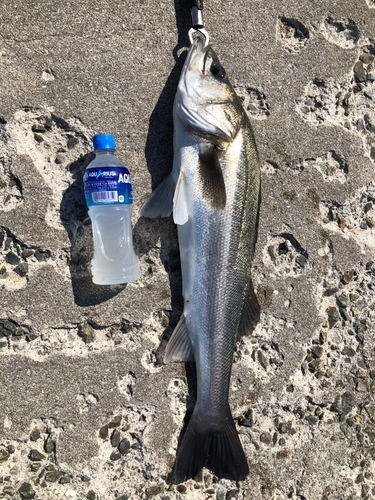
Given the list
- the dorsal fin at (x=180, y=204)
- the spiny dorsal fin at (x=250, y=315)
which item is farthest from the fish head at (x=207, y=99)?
the spiny dorsal fin at (x=250, y=315)

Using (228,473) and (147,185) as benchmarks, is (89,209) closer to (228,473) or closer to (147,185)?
(147,185)

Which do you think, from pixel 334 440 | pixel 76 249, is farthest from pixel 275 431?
pixel 76 249

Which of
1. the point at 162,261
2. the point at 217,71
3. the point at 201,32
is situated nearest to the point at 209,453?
the point at 162,261

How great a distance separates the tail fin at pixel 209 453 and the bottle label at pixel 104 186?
119 centimetres

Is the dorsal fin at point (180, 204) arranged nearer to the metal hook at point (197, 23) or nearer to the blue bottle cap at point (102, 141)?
the blue bottle cap at point (102, 141)

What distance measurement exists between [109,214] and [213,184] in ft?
1.77

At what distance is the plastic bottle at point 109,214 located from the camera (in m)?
1.78

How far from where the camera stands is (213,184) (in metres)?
1.89

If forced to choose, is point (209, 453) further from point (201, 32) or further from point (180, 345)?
point (201, 32)

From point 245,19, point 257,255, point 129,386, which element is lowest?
point 129,386

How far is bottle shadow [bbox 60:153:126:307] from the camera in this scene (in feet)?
6.40

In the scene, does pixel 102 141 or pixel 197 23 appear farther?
pixel 197 23

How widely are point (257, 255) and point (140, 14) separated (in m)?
1.46

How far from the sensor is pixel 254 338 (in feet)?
7.35
